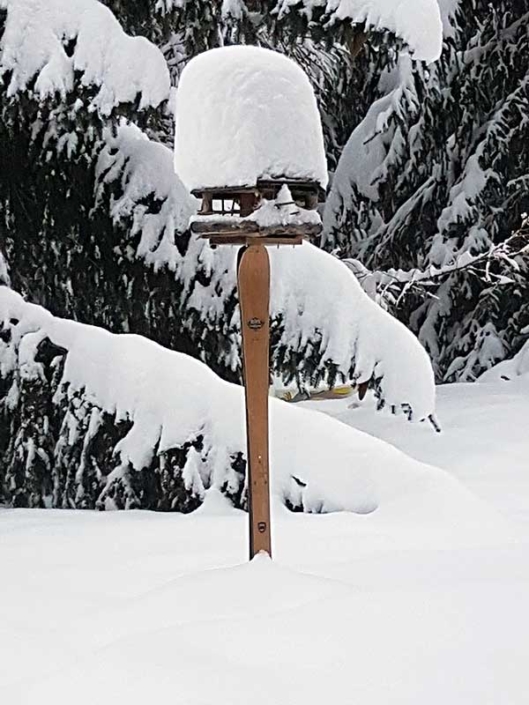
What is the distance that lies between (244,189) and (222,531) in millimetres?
805

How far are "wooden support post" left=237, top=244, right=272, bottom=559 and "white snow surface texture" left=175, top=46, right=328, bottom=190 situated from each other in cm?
13

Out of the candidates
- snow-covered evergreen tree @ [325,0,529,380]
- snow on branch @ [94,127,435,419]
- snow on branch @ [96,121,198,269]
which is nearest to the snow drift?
snow on branch @ [94,127,435,419]

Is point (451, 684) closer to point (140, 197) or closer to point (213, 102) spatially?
point (213, 102)

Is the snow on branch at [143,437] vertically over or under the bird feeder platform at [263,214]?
under

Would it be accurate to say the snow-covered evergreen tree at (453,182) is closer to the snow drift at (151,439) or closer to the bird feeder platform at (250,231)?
the snow drift at (151,439)

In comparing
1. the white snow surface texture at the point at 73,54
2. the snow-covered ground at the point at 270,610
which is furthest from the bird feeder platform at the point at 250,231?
the white snow surface texture at the point at 73,54

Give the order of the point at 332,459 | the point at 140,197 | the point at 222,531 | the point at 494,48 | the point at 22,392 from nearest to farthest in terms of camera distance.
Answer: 1. the point at 222,531
2. the point at 332,459
3. the point at 22,392
4. the point at 140,197
5. the point at 494,48

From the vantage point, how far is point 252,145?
5.10ft

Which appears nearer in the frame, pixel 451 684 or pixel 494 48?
pixel 451 684

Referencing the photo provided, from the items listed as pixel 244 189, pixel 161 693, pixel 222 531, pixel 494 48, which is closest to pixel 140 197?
pixel 222 531

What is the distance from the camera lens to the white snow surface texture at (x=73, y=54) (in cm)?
240

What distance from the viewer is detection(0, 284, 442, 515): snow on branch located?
2.29 meters

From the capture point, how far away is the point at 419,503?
2.18m

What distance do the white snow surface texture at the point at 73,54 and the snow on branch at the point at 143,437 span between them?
0.55m
